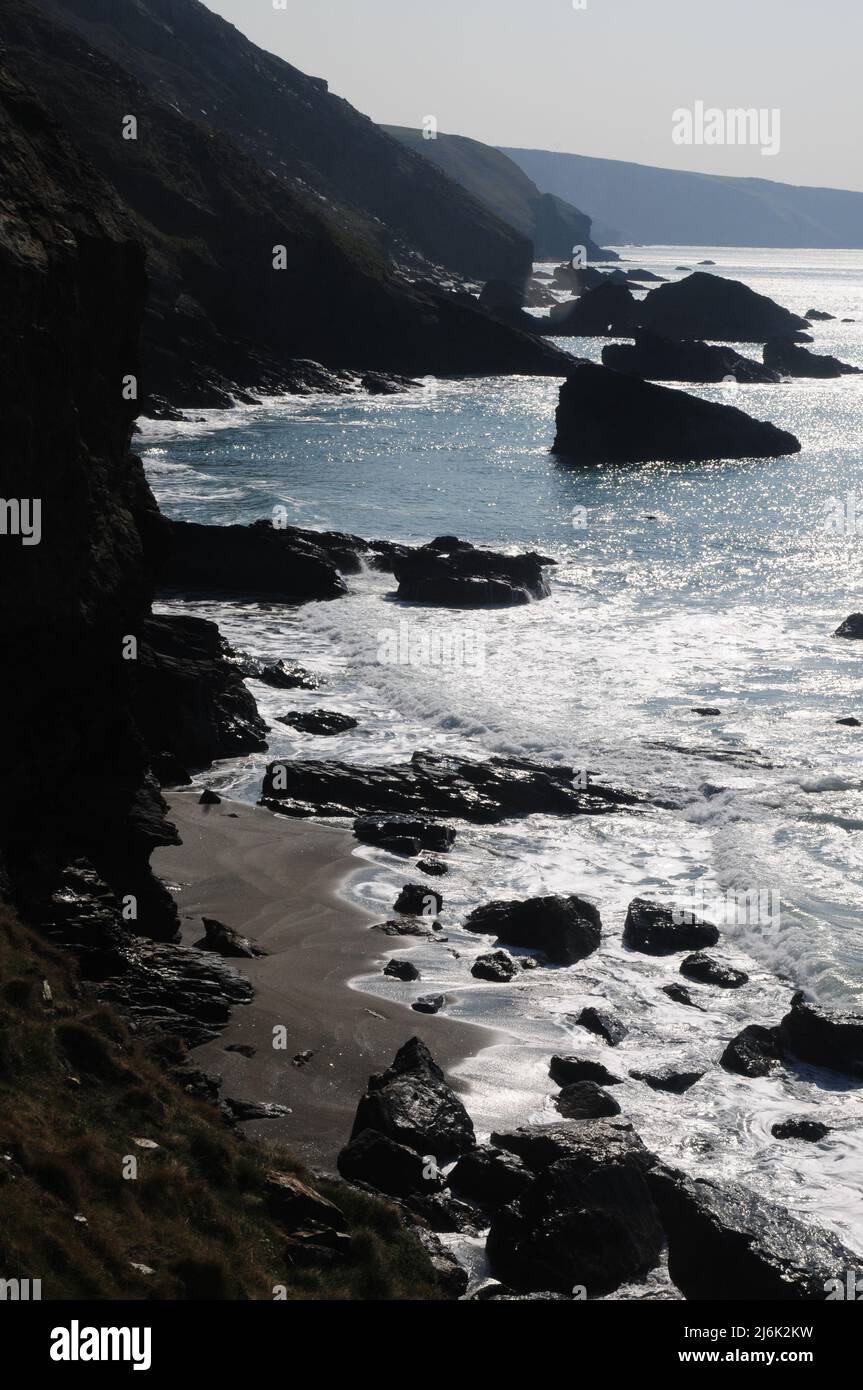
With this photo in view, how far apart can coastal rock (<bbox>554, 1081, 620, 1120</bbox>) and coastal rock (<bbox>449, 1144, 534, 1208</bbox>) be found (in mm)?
1406

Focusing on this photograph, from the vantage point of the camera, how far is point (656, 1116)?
43.5 ft

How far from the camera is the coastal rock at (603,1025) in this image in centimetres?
1485

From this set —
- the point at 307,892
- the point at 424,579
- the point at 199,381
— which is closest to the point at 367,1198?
the point at 307,892

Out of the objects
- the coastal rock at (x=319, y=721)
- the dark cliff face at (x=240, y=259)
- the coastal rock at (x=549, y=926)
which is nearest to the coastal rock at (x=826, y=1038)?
the coastal rock at (x=549, y=926)

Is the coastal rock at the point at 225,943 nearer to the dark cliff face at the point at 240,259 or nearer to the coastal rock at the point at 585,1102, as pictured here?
the coastal rock at the point at 585,1102

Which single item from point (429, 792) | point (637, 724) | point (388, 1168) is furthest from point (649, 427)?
point (388, 1168)

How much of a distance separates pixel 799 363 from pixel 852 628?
296 feet

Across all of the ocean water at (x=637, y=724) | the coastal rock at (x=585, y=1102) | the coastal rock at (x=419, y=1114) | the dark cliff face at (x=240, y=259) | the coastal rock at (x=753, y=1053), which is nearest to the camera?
the coastal rock at (x=419, y=1114)

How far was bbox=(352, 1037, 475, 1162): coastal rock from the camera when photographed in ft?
38.9

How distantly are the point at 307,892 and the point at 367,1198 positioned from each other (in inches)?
308

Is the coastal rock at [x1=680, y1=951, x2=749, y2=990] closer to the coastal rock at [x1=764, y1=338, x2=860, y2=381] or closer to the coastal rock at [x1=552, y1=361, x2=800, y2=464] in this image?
the coastal rock at [x1=552, y1=361, x2=800, y2=464]

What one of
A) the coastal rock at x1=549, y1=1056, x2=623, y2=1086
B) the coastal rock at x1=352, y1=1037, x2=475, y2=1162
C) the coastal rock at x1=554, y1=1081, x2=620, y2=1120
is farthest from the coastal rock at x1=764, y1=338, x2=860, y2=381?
the coastal rock at x1=352, y1=1037, x2=475, y2=1162

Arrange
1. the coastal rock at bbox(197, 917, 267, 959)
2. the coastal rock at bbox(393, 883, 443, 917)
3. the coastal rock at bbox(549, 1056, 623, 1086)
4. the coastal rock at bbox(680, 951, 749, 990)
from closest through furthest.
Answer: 1. the coastal rock at bbox(549, 1056, 623, 1086)
2. the coastal rock at bbox(197, 917, 267, 959)
3. the coastal rock at bbox(680, 951, 749, 990)
4. the coastal rock at bbox(393, 883, 443, 917)

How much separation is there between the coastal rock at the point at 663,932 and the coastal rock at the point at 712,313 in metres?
131
